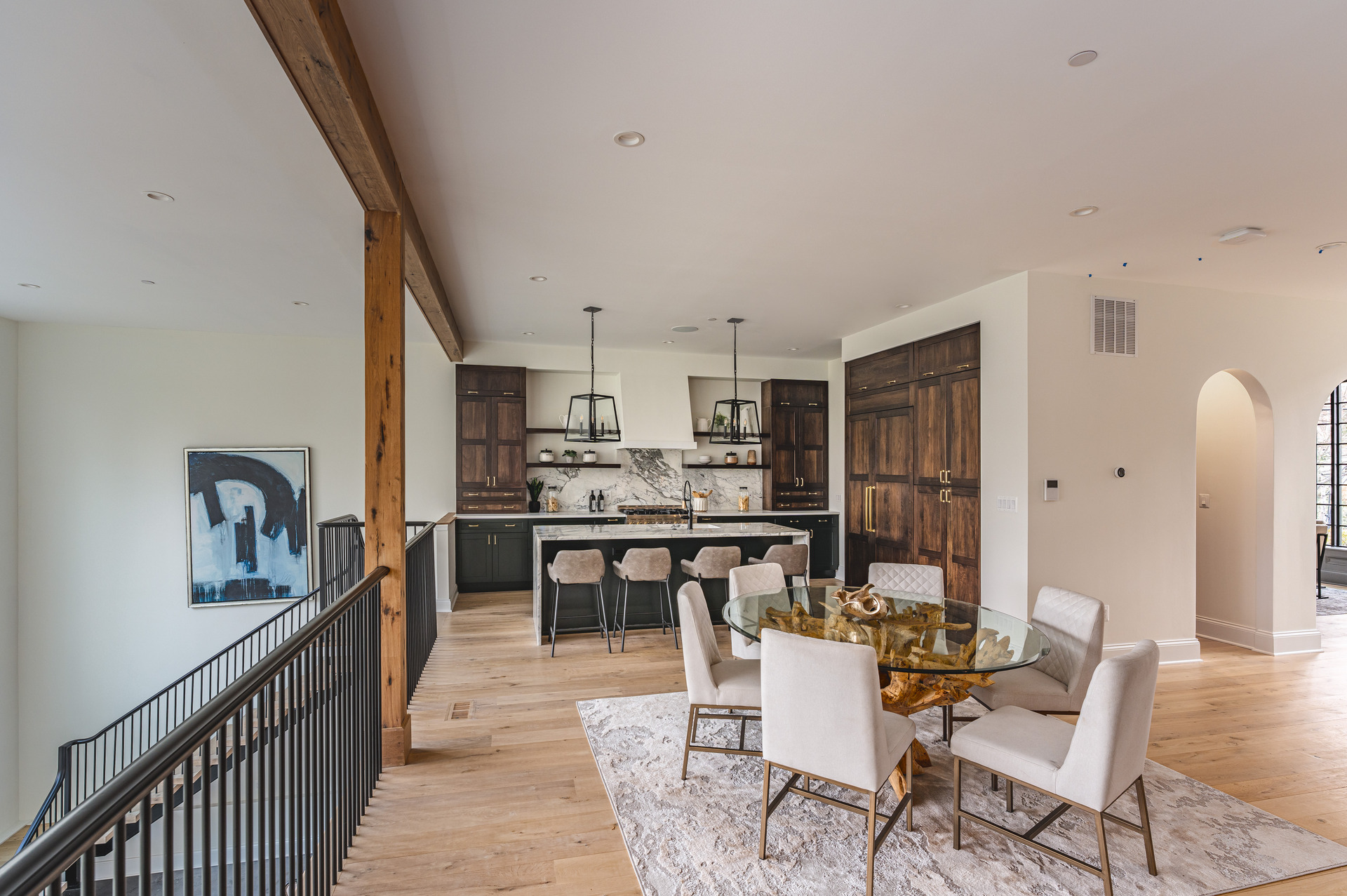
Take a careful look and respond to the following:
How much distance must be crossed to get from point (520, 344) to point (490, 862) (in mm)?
6120

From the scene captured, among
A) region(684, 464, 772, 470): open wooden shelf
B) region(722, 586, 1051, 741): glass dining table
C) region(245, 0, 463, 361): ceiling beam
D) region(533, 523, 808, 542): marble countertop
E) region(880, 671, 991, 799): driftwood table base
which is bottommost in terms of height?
region(880, 671, 991, 799): driftwood table base

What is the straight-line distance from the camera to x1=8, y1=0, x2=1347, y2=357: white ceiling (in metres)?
2.10

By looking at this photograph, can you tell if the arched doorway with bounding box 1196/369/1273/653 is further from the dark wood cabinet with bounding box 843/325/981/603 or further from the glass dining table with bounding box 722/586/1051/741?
the glass dining table with bounding box 722/586/1051/741

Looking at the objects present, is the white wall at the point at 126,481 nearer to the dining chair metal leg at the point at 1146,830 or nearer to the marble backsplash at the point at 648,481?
the marble backsplash at the point at 648,481

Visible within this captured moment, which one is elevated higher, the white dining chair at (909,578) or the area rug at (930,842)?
the white dining chair at (909,578)

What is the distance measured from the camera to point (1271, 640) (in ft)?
17.3

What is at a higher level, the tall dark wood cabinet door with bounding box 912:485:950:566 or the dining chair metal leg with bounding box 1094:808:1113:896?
the tall dark wood cabinet door with bounding box 912:485:950:566

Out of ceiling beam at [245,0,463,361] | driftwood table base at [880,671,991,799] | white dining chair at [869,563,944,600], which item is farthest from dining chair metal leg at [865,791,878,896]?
ceiling beam at [245,0,463,361]

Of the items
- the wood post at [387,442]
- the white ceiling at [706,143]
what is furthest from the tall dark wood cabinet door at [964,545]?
the wood post at [387,442]

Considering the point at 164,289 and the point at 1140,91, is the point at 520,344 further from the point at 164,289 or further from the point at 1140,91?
the point at 1140,91

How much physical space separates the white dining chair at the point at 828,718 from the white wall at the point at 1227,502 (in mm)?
4965

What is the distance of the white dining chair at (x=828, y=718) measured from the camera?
87.6 inches

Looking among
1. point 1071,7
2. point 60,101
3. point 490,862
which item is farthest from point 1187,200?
point 60,101

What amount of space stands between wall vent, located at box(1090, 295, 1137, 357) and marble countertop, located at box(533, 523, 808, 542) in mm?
2649
